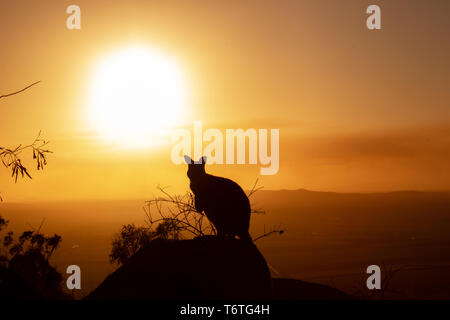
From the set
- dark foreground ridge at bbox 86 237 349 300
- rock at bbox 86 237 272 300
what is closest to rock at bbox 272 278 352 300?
dark foreground ridge at bbox 86 237 349 300

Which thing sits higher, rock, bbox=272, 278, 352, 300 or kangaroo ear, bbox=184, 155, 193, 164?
kangaroo ear, bbox=184, 155, 193, 164

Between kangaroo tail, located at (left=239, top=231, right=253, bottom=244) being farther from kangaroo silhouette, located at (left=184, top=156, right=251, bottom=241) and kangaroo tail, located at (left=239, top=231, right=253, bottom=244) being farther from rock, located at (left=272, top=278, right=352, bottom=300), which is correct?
rock, located at (left=272, top=278, right=352, bottom=300)

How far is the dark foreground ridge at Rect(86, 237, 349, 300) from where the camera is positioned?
9.24m

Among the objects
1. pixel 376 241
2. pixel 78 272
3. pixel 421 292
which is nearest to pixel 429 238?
pixel 376 241

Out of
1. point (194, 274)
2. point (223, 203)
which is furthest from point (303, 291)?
point (194, 274)

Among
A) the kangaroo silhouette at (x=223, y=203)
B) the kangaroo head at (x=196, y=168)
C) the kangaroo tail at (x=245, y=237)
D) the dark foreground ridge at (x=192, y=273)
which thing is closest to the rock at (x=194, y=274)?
the dark foreground ridge at (x=192, y=273)

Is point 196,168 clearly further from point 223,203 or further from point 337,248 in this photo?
point 337,248

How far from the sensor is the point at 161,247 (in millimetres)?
10000

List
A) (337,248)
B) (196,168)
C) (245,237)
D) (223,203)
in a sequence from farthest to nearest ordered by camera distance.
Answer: (337,248) < (196,168) < (223,203) < (245,237)

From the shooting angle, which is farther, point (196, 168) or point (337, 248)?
point (337, 248)

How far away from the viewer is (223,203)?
1009 centimetres

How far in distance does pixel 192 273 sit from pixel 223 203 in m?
1.56

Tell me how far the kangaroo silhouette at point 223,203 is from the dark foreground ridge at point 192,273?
0.33m

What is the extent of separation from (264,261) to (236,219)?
40.4 inches
